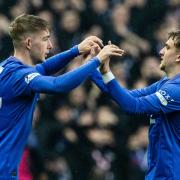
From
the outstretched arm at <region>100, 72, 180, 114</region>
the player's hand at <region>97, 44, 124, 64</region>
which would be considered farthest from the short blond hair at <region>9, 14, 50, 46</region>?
the outstretched arm at <region>100, 72, 180, 114</region>

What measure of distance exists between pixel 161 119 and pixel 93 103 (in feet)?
9.55

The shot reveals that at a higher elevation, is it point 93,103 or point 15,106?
point 15,106

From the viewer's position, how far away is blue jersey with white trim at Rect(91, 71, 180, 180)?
5844 millimetres

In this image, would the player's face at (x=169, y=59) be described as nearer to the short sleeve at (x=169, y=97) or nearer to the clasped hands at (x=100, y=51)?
the short sleeve at (x=169, y=97)

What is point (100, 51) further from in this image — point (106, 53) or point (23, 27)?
point (23, 27)

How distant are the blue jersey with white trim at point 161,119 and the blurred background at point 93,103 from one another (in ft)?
9.15

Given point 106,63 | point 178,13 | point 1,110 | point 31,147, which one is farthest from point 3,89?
point 178,13

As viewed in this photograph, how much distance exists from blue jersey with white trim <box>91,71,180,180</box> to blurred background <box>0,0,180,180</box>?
2.79m

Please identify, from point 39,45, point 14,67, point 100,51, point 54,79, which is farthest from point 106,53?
point 14,67

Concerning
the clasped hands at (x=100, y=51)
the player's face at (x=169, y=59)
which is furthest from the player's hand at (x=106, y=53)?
the player's face at (x=169, y=59)

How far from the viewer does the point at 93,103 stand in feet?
29.0

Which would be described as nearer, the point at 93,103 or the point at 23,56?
the point at 23,56

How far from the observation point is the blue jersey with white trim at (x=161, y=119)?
19.2 feet

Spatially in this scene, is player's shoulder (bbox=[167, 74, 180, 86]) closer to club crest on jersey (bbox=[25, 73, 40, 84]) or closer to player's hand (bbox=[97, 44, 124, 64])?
player's hand (bbox=[97, 44, 124, 64])
